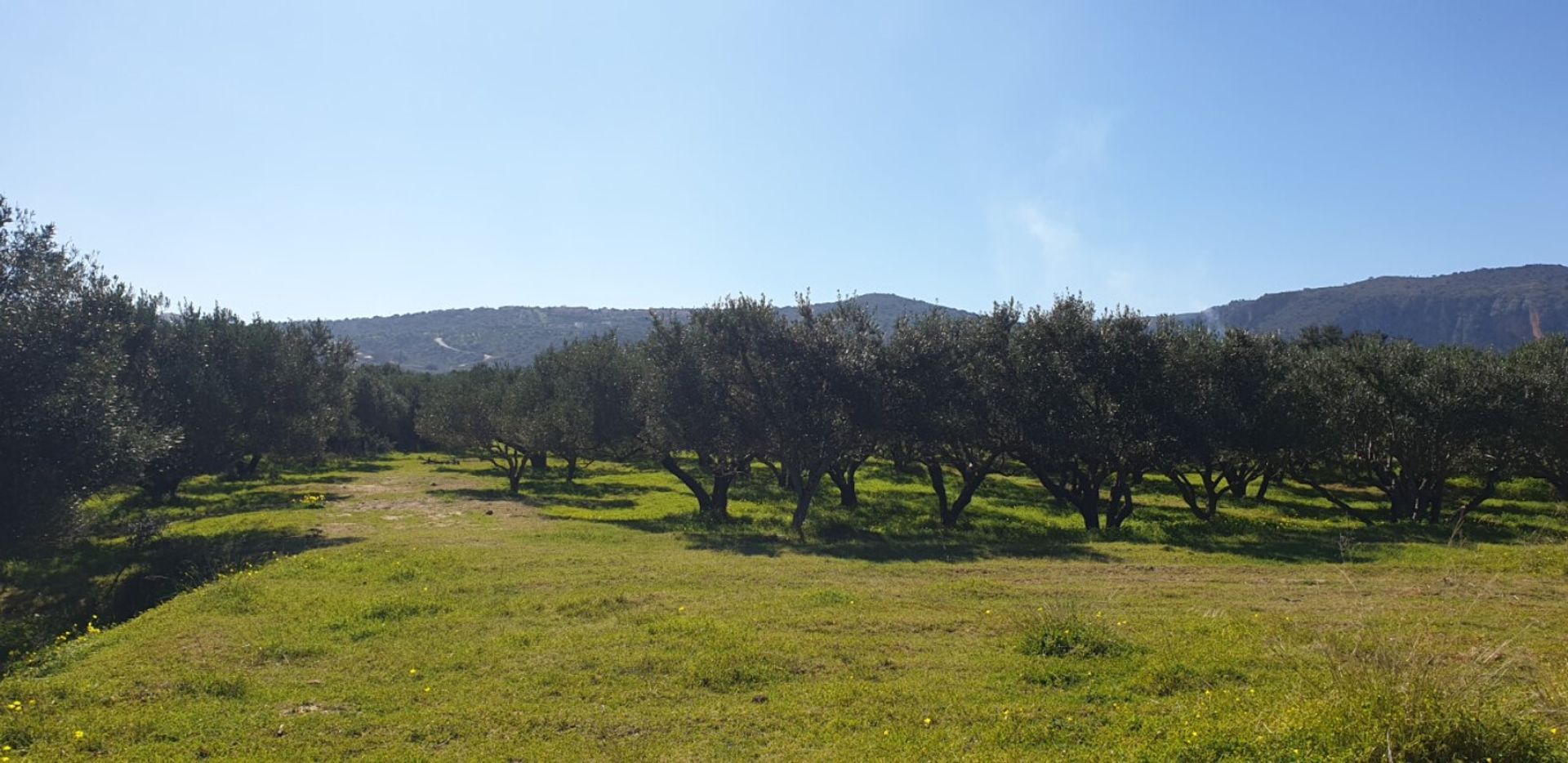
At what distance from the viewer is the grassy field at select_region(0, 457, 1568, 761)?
8.59 metres

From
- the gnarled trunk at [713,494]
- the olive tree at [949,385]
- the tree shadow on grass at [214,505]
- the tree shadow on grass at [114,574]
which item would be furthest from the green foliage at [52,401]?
the olive tree at [949,385]

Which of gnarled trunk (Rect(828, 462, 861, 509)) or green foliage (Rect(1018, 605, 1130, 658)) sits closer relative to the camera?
green foliage (Rect(1018, 605, 1130, 658))

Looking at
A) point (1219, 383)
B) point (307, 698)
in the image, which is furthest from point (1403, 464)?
point (307, 698)

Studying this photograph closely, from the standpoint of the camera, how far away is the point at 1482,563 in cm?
1983

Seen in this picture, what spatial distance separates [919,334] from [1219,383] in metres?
10.9

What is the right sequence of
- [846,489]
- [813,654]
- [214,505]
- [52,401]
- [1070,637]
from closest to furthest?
[1070,637]
[813,654]
[52,401]
[846,489]
[214,505]

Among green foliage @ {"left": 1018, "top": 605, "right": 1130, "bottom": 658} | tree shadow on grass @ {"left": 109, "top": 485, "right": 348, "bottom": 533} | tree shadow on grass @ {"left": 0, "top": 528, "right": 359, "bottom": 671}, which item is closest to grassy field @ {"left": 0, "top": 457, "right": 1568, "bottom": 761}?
green foliage @ {"left": 1018, "top": 605, "right": 1130, "bottom": 658}

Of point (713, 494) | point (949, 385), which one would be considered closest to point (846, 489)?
point (713, 494)

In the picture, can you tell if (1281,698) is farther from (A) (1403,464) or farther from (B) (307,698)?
(A) (1403,464)

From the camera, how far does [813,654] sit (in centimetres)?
1230

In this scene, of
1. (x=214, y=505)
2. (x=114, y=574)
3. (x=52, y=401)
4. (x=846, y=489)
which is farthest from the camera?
(x=214, y=505)

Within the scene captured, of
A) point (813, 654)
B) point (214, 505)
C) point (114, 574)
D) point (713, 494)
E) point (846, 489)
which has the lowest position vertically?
point (214, 505)

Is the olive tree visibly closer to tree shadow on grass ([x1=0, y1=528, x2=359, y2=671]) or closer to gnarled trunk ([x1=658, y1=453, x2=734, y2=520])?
gnarled trunk ([x1=658, y1=453, x2=734, y2=520])

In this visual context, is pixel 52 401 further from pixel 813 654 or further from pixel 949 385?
pixel 949 385
